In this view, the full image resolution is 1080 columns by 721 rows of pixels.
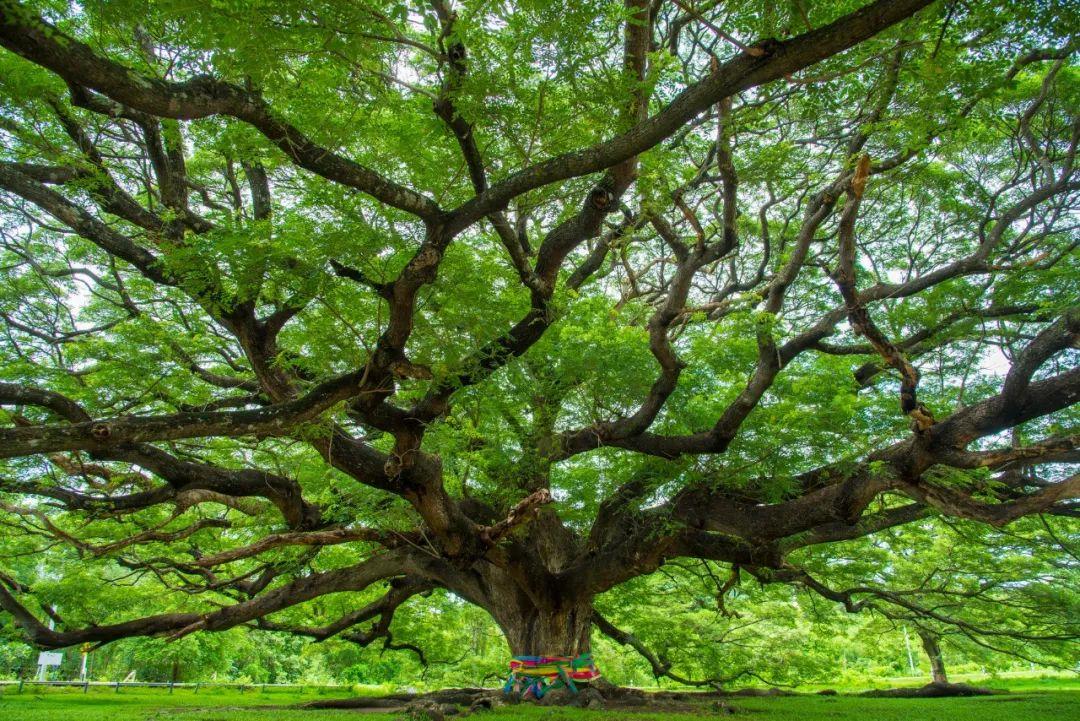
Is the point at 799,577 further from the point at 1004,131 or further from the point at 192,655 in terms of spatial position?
the point at 192,655

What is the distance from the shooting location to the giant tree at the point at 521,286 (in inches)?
153

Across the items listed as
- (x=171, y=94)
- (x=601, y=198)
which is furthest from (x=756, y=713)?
(x=171, y=94)

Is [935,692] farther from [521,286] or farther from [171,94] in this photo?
[171,94]

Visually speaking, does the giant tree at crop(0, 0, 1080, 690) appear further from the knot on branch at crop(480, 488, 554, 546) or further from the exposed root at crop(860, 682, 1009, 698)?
the exposed root at crop(860, 682, 1009, 698)

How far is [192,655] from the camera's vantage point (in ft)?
56.1

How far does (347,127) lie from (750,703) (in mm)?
→ 8622

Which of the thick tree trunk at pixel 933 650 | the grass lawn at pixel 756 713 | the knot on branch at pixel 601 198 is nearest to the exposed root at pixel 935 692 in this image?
the thick tree trunk at pixel 933 650

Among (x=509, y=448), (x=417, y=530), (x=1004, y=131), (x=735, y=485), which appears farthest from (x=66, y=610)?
(x=1004, y=131)

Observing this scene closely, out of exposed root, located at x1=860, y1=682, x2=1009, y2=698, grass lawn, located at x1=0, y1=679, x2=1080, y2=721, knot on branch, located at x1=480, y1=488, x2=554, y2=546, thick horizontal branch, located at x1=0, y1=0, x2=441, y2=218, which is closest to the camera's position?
thick horizontal branch, located at x1=0, y1=0, x2=441, y2=218

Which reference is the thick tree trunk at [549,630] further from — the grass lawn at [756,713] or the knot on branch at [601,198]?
the knot on branch at [601,198]

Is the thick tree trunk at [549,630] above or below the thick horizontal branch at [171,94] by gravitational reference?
below

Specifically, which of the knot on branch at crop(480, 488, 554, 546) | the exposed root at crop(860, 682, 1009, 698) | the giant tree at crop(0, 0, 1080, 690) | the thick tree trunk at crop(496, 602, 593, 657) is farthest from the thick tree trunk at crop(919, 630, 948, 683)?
the knot on branch at crop(480, 488, 554, 546)

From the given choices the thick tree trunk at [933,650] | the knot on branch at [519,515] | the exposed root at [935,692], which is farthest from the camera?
the exposed root at [935,692]

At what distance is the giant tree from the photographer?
388cm
